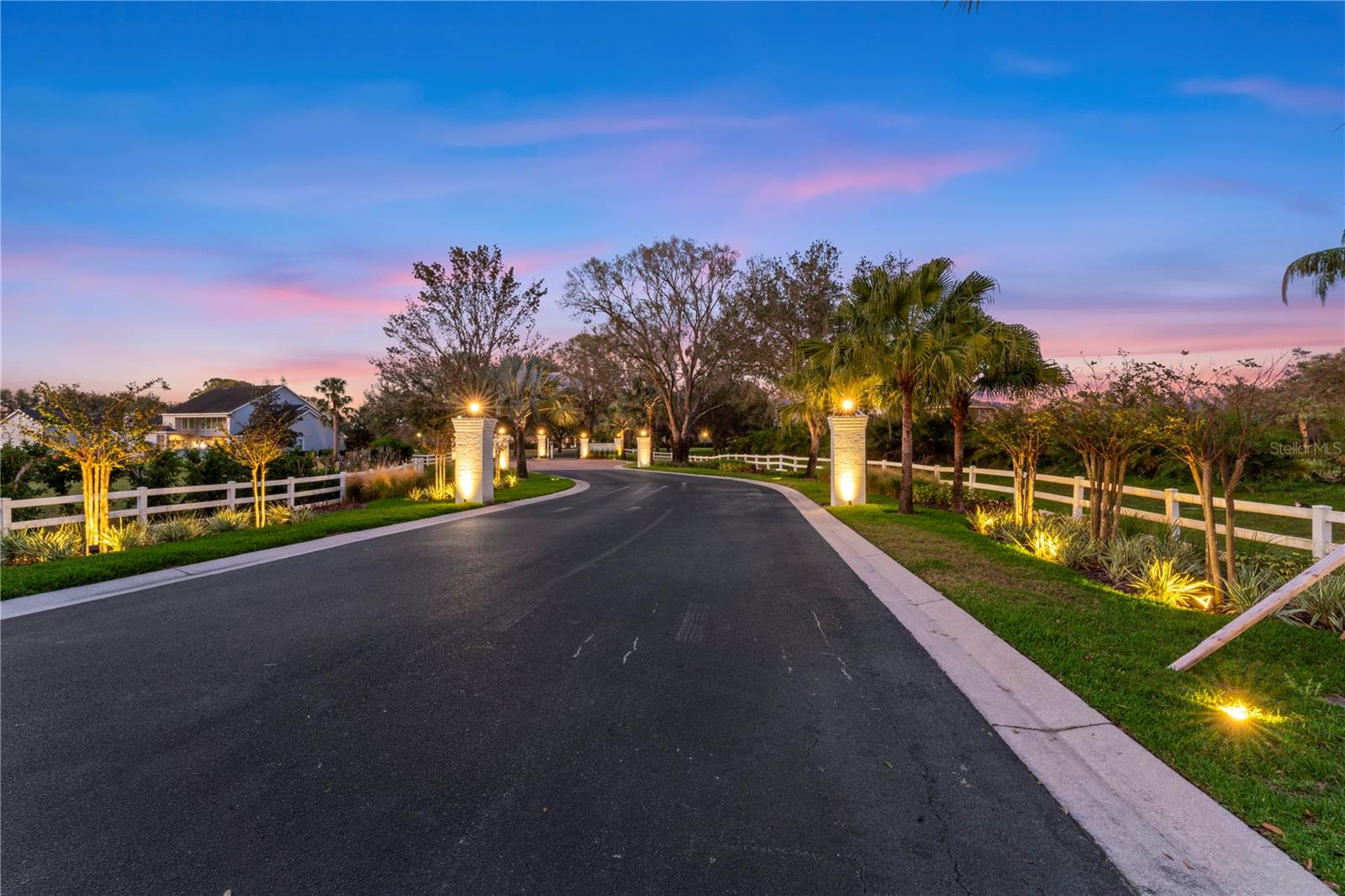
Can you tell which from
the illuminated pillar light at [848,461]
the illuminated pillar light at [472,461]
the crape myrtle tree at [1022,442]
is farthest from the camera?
the illuminated pillar light at [472,461]

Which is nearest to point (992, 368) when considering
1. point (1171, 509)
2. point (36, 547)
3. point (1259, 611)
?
point (1171, 509)

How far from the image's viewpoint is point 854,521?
44.9 ft

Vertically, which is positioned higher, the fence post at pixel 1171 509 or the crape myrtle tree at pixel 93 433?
the crape myrtle tree at pixel 93 433

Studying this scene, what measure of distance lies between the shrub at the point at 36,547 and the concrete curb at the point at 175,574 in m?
2.18

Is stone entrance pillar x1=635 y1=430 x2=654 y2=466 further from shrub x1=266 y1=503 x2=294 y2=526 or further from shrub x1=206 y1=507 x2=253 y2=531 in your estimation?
shrub x1=206 y1=507 x2=253 y2=531

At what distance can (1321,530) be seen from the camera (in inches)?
265

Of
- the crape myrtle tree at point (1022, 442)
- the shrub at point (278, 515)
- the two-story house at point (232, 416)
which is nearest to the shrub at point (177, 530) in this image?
the shrub at point (278, 515)

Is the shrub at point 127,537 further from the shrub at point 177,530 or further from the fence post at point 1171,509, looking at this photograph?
the fence post at point 1171,509

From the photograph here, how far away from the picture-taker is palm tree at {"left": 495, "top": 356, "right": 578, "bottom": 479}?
106 feet

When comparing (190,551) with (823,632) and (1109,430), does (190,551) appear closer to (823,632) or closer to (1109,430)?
(823,632)

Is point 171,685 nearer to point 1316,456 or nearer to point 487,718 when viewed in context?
point 487,718

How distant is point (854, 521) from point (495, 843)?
1227 centimetres

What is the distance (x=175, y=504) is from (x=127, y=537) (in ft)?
9.61

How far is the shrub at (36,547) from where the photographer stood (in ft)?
28.2
